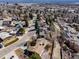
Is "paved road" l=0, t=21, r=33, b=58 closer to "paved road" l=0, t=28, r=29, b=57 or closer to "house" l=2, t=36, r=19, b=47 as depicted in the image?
"paved road" l=0, t=28, r=29, b=57

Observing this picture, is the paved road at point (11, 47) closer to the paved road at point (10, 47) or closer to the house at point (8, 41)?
the paved road at point (10, 47)

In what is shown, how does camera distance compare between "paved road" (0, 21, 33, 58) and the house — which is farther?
the house

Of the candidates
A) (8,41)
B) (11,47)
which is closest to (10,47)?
(11,47)

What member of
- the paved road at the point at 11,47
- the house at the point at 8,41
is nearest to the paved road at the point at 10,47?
Answer: the paved road at the point at 11,47

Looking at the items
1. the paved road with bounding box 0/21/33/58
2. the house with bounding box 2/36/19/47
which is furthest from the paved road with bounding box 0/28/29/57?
the house with bounding box 2/36/19/47

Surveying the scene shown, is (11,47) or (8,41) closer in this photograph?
(11,47)

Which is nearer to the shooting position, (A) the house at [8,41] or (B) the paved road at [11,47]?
(B) the paved road at [11,47]

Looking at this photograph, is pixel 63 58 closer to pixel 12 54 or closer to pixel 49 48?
pixel 49 48

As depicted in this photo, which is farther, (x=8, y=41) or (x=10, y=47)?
(x=8, y=41)

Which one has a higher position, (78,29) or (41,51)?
(41,51)

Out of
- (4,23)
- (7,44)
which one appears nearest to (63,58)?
(7,44)

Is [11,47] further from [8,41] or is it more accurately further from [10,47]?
[8,41]
